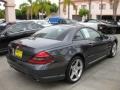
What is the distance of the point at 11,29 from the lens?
784 cm

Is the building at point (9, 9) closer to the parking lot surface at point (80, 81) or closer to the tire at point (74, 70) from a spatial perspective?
the parking lot surface at point (80, 81)

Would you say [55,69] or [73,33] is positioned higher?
[73,33]

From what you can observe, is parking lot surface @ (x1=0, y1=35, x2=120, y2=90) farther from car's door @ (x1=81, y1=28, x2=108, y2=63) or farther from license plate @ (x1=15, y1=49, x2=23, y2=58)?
license plate @ (x1=15, y1=49, x2=23, y2=58)

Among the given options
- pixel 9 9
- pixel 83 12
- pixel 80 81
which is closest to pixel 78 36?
pixel 80 81

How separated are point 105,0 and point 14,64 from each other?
41675 mm

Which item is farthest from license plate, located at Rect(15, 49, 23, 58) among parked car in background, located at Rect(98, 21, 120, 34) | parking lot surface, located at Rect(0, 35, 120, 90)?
parked car in background, located at Rect(98, 21, 120, 34)

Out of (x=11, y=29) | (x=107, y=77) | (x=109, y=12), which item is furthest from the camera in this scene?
(x=109, y=12)

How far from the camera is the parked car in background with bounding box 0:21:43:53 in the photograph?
7.45 meters

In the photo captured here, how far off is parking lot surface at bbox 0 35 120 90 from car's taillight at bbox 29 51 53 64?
72cm

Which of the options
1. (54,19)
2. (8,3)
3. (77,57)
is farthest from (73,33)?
Answer: (54,19)

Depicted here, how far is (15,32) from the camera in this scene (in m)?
7.95

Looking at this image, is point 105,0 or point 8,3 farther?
point 105,0

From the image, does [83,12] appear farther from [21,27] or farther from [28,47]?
[28,47]

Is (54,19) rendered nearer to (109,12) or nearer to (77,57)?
(77,57)
